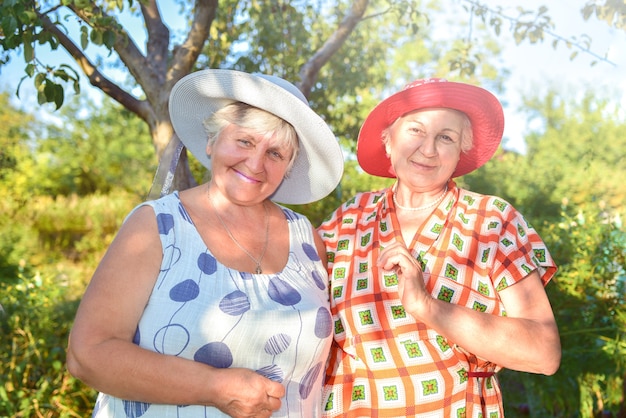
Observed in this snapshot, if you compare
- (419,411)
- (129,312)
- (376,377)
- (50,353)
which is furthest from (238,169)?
(50,353)

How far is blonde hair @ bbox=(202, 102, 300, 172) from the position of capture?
7.47 ft

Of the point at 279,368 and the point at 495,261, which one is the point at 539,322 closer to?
the point at 495,261

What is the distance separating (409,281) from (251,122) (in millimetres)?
802

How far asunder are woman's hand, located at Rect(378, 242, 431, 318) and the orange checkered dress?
17cm

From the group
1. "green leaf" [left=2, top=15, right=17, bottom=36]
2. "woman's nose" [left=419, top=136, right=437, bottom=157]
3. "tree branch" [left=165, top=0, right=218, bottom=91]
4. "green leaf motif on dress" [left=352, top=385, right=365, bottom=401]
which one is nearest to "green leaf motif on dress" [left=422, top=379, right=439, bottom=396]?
"green leaf motif on dress" [left=352, top=385, right=365, bottom=401]

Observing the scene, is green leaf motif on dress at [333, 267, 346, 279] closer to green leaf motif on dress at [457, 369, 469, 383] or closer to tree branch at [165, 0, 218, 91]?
green leaf motif on dress at [457, 369, 469, 383]

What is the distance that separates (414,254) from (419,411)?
533mm

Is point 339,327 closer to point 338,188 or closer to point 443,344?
point 443,344

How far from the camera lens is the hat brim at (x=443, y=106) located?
2348mm

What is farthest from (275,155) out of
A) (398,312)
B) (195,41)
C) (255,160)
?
(195,41)

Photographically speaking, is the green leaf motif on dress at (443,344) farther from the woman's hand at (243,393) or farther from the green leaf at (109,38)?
the green leaf at (109,38)

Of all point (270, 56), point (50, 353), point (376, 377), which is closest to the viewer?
point (376, 377)

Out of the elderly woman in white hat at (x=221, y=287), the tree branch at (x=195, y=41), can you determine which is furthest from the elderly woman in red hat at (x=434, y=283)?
the tree branch at (x=195, y=41)

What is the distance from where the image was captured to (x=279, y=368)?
6.71 feet
